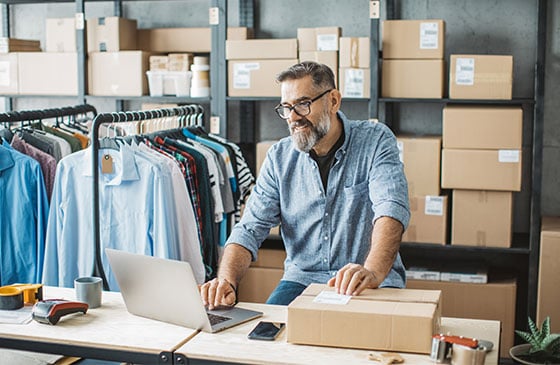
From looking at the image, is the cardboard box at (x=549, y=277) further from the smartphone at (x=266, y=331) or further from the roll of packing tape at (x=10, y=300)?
the roll of packing tape at (x=10, y=300)

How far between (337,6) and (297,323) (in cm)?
310

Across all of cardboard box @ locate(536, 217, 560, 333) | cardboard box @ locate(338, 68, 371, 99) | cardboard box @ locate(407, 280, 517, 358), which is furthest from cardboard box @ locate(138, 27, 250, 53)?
cardboard box @ locate(536, 217, 560, 333)

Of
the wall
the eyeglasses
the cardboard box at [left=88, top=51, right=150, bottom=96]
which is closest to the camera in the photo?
the eyeglasses

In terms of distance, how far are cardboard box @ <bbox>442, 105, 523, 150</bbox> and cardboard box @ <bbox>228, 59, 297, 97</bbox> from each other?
3.02 feet

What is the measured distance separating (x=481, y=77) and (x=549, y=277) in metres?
1.07

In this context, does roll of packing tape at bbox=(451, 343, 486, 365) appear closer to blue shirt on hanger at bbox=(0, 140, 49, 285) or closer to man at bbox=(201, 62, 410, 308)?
man at bbox=(201, 62, 410, 308)

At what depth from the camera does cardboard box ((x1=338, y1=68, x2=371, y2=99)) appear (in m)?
4.27

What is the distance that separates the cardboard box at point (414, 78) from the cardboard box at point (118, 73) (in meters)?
1.41

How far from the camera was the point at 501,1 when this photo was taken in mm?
4535

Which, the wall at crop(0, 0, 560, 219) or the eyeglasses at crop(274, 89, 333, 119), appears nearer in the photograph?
the eyeglasses at crop(274, 89, 333, 119)

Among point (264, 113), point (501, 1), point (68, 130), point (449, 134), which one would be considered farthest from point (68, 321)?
point (501, 1)

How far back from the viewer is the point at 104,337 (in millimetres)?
2113

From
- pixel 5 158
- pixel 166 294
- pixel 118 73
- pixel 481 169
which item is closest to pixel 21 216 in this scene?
pixel 5 158

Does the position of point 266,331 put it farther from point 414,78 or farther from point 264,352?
point 414,78
